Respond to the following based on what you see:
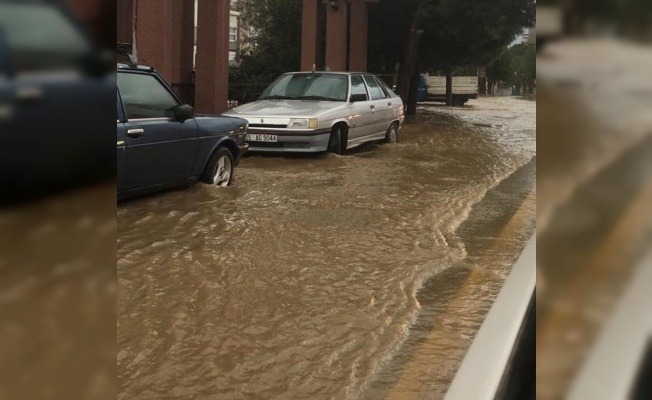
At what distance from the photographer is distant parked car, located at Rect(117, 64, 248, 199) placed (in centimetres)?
671

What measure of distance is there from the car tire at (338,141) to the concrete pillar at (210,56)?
3.69 metres

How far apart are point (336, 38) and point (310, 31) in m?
1.58

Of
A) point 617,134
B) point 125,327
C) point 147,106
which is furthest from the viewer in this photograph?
point 147,106

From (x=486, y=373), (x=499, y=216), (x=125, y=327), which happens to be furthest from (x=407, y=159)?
(x=486, y=373)

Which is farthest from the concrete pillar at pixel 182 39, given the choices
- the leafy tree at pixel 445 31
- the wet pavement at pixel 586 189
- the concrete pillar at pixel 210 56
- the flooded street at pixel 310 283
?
the wet pavement at pixel 586 189

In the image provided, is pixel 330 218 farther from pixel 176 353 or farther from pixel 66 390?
pixel 66 390

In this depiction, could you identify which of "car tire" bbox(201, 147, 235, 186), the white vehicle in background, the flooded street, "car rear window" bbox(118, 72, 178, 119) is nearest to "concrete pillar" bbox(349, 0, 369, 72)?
the flooded street

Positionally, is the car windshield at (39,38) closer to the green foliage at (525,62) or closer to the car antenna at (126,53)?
the green foliage at (525,62)

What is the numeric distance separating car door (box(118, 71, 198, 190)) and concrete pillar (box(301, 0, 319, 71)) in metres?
13.1

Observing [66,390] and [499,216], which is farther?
[499,216]

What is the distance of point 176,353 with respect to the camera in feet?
12.6

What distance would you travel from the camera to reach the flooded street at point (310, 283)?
3594mm

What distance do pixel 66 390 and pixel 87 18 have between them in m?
0.39

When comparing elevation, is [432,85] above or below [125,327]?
above
